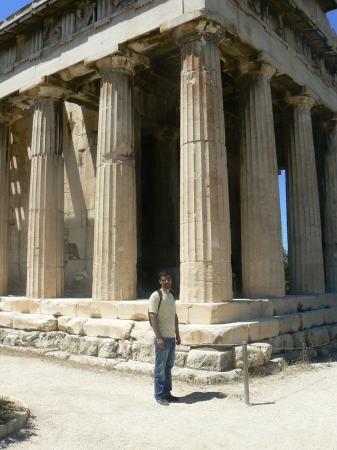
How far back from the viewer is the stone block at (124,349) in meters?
11.4

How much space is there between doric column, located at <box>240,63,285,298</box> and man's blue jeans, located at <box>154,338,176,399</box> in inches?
215

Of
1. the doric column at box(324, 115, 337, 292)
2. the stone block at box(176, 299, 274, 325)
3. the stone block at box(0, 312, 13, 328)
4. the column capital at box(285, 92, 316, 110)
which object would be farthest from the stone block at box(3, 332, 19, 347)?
the column capital at box(285, 92, 316, 110)

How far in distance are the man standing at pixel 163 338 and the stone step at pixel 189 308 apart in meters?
2.18

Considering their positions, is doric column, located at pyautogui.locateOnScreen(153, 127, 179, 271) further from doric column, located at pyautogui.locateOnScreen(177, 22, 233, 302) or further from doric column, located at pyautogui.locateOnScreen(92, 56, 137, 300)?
doric column, located at pyautogui.locateOnScreen(177, 22, 233, 302)

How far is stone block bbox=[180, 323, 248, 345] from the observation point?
395 inches

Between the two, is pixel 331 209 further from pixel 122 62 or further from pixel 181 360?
pixel 181 360

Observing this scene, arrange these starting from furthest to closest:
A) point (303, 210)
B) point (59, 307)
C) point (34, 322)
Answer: point (303, 210) → point (34, 322) → point (59, 307)

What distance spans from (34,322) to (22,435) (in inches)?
309

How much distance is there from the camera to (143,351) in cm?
1116

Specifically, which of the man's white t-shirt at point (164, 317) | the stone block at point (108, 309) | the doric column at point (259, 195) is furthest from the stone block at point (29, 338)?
the man's white t-shirt at point (164, 317)

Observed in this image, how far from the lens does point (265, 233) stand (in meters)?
13.5

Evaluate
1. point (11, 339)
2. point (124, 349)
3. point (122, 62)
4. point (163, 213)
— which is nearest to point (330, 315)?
point (124, 349)

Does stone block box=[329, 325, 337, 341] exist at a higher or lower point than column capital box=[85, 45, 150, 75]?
lower

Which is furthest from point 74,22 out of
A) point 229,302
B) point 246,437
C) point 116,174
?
point 246,437
